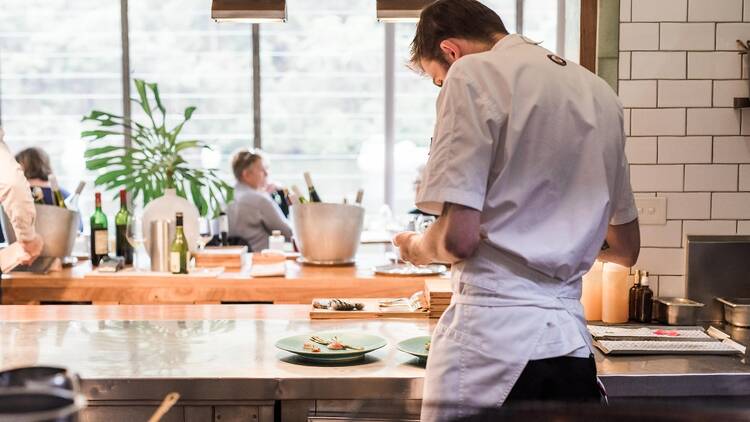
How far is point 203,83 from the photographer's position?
309 inches

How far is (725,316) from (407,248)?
1358 millimetres

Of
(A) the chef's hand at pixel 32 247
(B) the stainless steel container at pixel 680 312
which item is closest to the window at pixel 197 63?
(A) the chef's hand at pixel 32 247

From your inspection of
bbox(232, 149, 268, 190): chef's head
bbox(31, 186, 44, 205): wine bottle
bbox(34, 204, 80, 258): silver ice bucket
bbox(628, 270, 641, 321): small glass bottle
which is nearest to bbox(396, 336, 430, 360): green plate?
bbox(628, 270, 641, 321): small glass bottle

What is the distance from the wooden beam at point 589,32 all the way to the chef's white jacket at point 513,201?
1158 millimetres

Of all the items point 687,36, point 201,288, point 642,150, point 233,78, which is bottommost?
point 201,288

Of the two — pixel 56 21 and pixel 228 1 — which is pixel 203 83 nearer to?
pixel 56 21

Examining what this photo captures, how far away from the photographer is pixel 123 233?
375 cm

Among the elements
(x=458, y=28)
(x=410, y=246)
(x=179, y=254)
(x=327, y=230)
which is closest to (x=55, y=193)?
(x=179, y=254)

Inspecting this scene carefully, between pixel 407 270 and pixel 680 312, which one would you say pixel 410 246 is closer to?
pixel 680 312

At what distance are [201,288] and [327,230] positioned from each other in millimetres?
607

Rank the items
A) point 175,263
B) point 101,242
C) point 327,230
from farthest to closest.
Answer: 1. point 101,242
2. point 327,230
3. point 175,263

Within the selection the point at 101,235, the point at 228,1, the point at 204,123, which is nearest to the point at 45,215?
the point at 101,235

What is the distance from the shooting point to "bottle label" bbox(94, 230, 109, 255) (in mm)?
3650

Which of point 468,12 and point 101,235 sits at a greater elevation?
point 468,12
